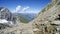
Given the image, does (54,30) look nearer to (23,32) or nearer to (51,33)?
(51,33)

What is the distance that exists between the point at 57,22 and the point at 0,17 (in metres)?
69.2

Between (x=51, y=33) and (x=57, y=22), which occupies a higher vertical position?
(x=57, y=22)

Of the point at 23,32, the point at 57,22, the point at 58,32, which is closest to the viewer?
the point at 58,32

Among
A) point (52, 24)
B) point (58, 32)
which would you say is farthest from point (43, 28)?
point (58, 32)

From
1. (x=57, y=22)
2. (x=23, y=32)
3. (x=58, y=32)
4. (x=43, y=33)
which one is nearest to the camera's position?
(x=58, y=32)

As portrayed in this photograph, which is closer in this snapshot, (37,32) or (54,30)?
(54,30)

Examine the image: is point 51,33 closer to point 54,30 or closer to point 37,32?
point 54,30

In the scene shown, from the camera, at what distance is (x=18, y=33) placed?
1508 inches

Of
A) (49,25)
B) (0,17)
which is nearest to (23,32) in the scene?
(49,25)

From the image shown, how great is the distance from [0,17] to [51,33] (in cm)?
6878

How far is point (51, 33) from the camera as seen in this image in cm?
2797

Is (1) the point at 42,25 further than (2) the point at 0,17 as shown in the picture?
No

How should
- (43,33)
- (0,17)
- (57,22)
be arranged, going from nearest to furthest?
(57,22), (43,33), (0,17)

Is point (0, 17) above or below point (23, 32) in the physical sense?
above
